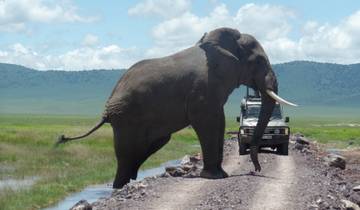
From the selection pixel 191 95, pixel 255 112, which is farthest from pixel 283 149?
pixel 191 95

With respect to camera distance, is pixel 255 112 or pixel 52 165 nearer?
pixel 255 112

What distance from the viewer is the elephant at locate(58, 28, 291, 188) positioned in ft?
55.1

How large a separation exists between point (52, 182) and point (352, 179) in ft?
34.8

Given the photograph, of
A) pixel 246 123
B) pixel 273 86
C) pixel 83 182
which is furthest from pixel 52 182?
pixel 273 86

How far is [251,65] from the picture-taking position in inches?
693

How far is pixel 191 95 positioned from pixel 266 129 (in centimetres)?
1291

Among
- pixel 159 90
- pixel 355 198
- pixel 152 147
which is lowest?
pixel 355 198

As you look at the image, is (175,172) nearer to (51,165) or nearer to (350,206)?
(350,206)

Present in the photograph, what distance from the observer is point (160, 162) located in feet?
124

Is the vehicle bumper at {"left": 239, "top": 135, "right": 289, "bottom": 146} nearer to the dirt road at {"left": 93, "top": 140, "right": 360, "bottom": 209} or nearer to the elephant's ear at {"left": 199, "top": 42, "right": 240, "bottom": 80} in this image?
the dirt road at {"left": 93, "top": 140, "right": 360, "bottom": 209}

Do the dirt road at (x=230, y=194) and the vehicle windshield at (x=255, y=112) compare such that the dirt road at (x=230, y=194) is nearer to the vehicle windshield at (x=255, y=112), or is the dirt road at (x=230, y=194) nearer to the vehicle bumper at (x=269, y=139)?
the vehicle bumper at (x=269, y=139)

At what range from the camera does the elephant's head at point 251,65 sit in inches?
686

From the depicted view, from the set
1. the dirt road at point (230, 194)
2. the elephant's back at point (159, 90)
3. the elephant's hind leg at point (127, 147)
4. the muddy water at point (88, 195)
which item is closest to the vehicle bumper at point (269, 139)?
the muddy water at point (88, 195)

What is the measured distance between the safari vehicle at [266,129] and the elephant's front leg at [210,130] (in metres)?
11.9
